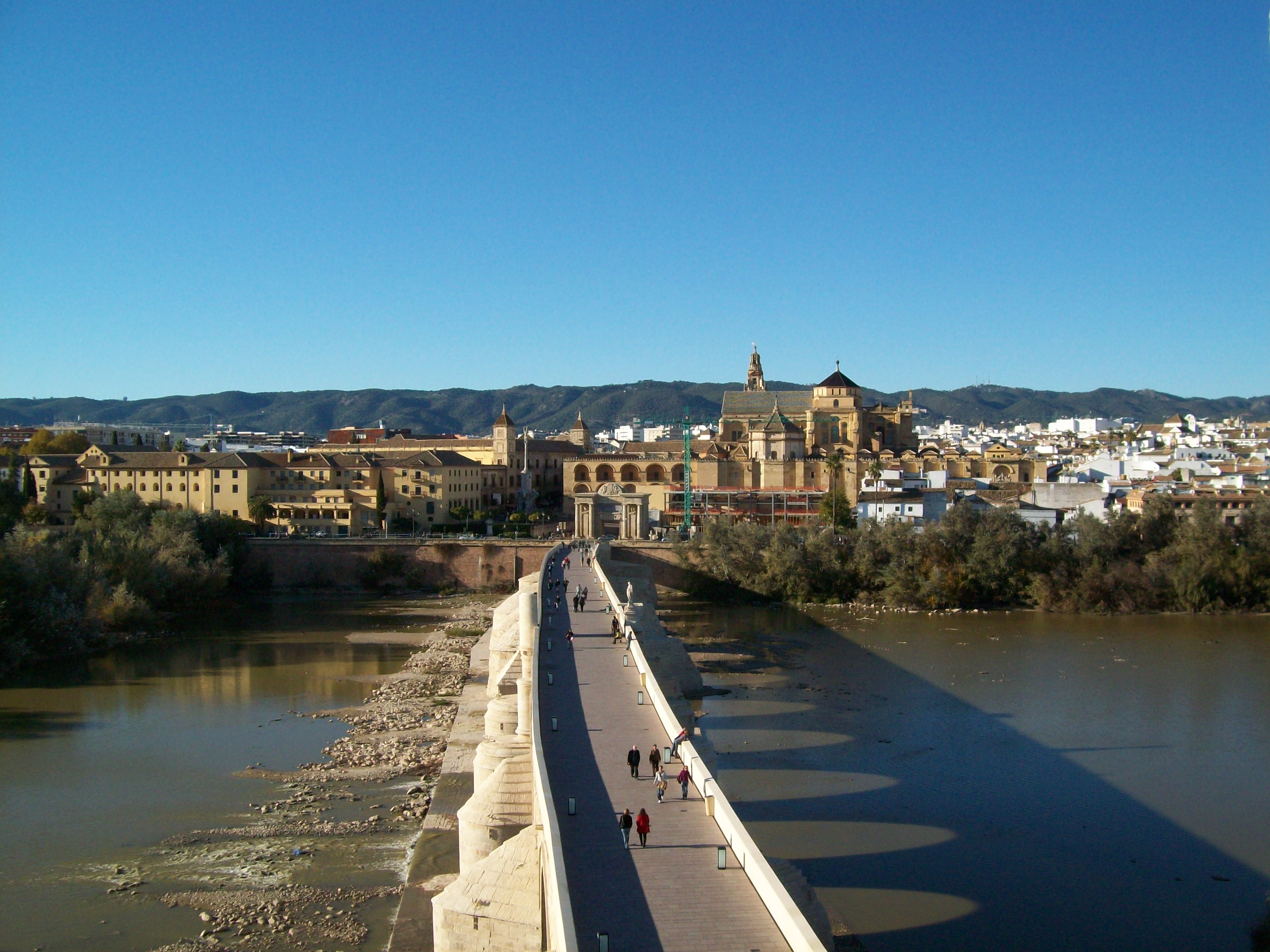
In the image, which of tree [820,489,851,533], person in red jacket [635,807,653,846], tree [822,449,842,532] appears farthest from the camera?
tree [822,449,842,532]

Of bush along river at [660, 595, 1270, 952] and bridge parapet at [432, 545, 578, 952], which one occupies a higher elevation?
bridge parapet at [432, 545, 578, 952]

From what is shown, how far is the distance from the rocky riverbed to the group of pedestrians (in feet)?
10.8

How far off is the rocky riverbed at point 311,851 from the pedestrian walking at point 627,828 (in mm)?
3699

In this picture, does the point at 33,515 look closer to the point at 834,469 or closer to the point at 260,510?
the point at 260,510

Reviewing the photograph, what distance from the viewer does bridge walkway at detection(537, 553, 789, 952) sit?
810 centimetres

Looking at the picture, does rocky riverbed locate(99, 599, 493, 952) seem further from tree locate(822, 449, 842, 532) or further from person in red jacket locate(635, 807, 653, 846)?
tree locate(822, 449, 842, 532)

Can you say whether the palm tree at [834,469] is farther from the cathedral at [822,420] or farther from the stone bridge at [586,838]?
the stone bridge at [586,838]

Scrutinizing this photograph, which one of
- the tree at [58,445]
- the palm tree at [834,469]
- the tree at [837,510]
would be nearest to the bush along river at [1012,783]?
the tree at [837,510]

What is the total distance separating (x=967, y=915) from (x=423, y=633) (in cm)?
2131

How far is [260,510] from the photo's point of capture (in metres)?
45.5

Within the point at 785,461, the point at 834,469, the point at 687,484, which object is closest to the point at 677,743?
the point at 687,484

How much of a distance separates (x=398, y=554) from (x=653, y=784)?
31053mm

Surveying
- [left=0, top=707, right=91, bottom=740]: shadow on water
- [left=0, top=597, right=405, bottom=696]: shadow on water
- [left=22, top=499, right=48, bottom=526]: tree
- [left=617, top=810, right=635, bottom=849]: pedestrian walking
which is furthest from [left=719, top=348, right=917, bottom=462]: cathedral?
[left=617, top=810, right=635, bottom=849]: pedestrian walking

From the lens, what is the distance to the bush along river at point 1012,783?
1245 cm
